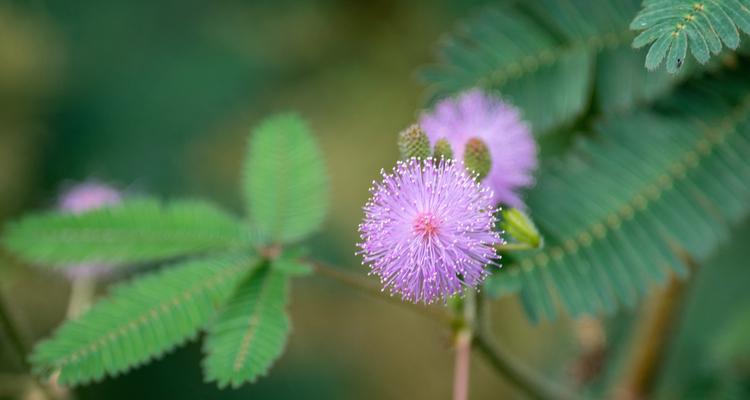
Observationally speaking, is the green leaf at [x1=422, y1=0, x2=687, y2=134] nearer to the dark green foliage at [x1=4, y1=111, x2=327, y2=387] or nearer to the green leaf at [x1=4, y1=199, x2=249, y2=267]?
the dark green foliage at [x1=4, y1=111, x2=327, y2=387]

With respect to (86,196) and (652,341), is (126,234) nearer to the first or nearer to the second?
(86,196)

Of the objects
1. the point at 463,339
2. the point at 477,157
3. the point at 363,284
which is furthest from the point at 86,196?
the point at 477,157

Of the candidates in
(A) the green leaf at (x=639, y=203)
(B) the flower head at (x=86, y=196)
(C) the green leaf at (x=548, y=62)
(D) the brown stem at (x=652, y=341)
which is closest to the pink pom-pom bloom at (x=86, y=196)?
(B) the flower head at (x=86, y=196)

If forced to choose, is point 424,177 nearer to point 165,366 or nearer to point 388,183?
point 388,183

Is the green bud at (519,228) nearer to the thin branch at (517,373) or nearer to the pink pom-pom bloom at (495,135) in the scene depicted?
the pink pom-pom bloom at (495,135)

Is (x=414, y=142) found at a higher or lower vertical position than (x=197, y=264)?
A: higher

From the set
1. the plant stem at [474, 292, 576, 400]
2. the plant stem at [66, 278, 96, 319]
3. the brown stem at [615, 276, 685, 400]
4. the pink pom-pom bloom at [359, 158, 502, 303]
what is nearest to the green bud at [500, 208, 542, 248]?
the pink pom-pom bloom at [359, 158, 502, 303]

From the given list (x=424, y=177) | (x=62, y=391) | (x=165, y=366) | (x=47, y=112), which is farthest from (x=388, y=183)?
(x=47, y=112)
